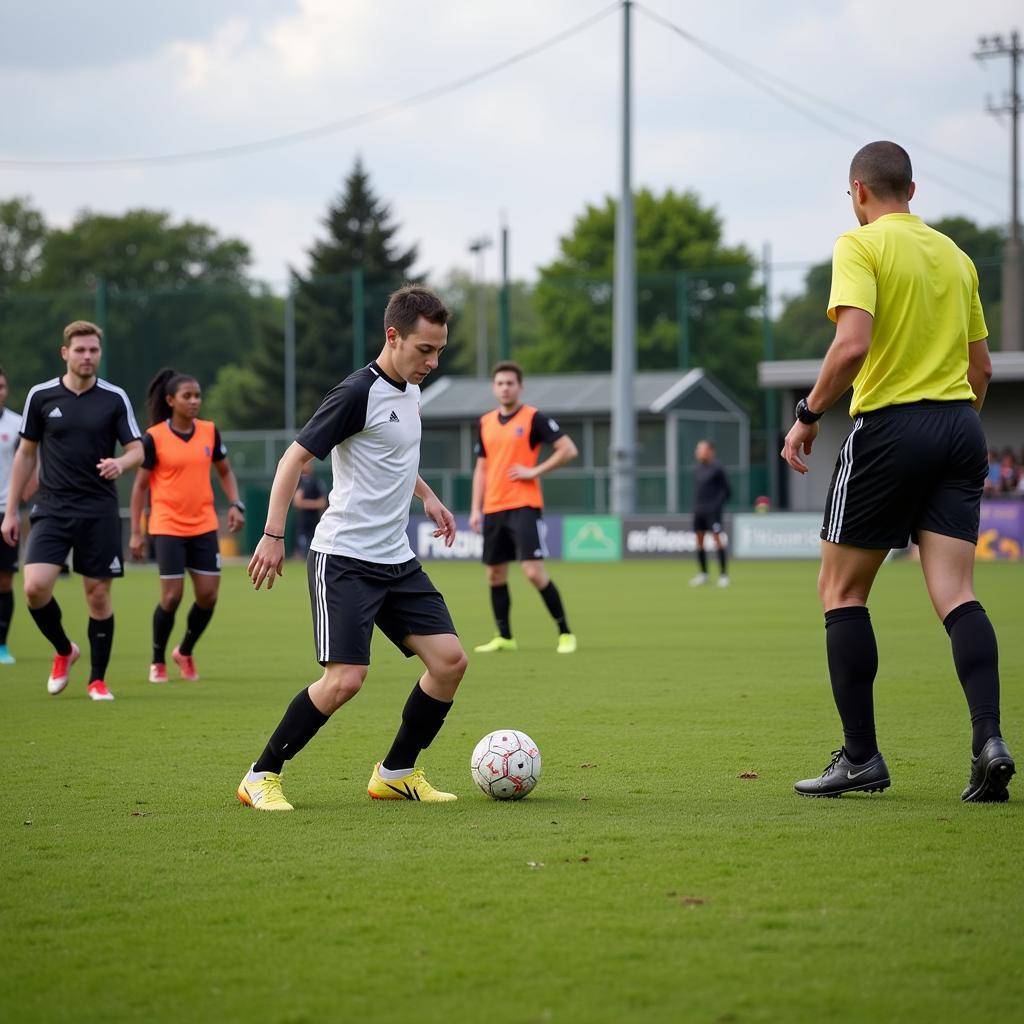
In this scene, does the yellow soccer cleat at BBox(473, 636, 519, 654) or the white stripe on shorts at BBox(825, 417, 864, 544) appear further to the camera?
the yellow soccer cleat at BBox(473, 636, 519, 654)

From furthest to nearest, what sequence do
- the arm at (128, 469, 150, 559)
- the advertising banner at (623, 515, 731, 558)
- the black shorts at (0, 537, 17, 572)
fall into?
1. the advertising banner at (623, 515, 731, 558)
2. the black shorts at (0, 537, 17, 572)
3. the arm at (128, 469, 150, 559)

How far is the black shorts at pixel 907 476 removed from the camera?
18.4 ft

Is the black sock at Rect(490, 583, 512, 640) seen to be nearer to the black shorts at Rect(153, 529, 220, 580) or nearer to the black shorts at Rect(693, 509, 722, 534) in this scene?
the black shorts at Rect(153, 529, 220, 580)

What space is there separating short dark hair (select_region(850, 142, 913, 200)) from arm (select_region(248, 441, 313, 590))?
7.96ft

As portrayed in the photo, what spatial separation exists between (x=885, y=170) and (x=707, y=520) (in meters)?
18.6

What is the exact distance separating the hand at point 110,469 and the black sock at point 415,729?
4030 millimetres

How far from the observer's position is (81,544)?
9734 millimetres

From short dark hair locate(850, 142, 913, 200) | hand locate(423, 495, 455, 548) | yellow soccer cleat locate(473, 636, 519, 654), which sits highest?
short dark hair locate(850, 142, 913, 200)

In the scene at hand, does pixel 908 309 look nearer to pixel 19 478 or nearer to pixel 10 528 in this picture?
pixel 19 478

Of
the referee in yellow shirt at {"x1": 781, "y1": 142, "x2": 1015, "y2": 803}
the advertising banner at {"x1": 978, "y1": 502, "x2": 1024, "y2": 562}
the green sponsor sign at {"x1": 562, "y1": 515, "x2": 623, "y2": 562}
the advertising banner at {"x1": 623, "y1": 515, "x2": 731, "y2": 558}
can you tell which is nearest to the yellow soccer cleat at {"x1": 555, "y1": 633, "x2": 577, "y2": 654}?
the referee in yellow shirt at {"x1": 781, "y1": 142, "x2": 1015, "y2": 803}

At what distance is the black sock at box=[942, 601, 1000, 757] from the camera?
218 inches

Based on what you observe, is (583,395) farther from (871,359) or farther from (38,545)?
(871,359)

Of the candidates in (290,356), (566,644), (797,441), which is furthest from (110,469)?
(290,356)

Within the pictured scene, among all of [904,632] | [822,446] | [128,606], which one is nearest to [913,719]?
[904,632]
